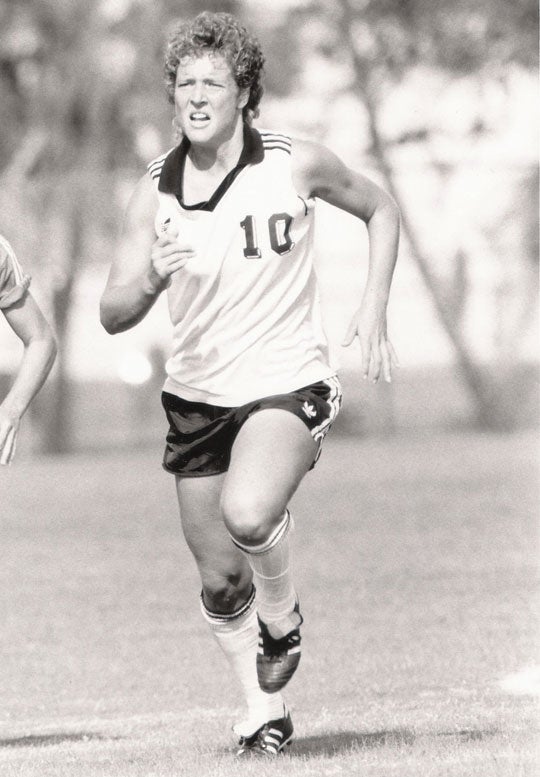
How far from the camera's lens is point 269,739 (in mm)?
5152

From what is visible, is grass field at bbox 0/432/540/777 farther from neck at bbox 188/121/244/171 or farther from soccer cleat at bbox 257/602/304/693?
neck at bbox 188/121/244/171

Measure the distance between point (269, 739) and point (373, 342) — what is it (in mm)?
1347

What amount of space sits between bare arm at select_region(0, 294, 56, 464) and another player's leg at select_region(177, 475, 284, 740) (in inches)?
22.5

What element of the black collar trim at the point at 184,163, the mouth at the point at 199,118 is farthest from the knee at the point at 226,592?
the mouth at the point at 199,118

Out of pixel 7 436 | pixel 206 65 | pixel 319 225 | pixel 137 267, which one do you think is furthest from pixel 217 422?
pixel 319 225

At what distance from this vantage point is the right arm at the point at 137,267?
15.5 ft

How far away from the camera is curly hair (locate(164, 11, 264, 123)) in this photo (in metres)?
5.08

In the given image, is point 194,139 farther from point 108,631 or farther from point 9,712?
point 108,631

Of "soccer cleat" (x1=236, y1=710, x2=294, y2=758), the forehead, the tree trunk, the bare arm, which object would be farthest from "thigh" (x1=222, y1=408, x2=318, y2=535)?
the tree trunk

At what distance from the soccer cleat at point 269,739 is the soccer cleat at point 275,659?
0.44 feet

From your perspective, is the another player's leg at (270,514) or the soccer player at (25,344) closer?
the another player's leg at (270,514)

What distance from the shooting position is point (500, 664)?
7.06 meters

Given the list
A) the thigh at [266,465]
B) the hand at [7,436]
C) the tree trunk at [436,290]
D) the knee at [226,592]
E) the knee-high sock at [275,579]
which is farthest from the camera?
the tree trunk at [436,290]

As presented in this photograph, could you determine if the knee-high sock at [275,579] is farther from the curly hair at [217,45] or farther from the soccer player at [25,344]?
the curly hair at [217,45]
